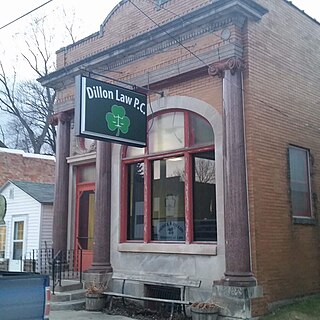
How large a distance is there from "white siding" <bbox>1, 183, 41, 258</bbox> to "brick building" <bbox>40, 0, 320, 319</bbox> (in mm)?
5360

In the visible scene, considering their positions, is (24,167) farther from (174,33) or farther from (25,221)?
(174,33)

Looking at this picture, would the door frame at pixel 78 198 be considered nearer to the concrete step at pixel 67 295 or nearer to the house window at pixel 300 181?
the concrete step at pixel 67 295

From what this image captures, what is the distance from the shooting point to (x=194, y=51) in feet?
36.2

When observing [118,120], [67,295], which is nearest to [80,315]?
[67,295]

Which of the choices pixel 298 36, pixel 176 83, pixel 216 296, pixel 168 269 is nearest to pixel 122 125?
pixel 176 83

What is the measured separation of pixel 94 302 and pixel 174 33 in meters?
6.64

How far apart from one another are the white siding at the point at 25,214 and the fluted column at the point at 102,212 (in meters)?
6.51

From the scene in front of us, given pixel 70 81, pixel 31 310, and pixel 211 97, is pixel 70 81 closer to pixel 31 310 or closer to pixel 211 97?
pixel 211 97

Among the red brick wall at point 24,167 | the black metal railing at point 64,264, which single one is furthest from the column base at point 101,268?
the red brick wall at point 24,167

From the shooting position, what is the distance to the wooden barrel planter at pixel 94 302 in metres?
10.9

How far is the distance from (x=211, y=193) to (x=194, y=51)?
335 centimetres

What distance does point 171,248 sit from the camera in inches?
428

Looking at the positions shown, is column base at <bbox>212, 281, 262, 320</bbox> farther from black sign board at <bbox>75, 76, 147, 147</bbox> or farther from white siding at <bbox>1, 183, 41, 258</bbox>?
white siding at <bbox>1, 183, 41, 258</bbox>

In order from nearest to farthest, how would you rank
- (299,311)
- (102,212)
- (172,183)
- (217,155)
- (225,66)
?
(299,311), (225,66), (217,155), (172,183), (102,212)
